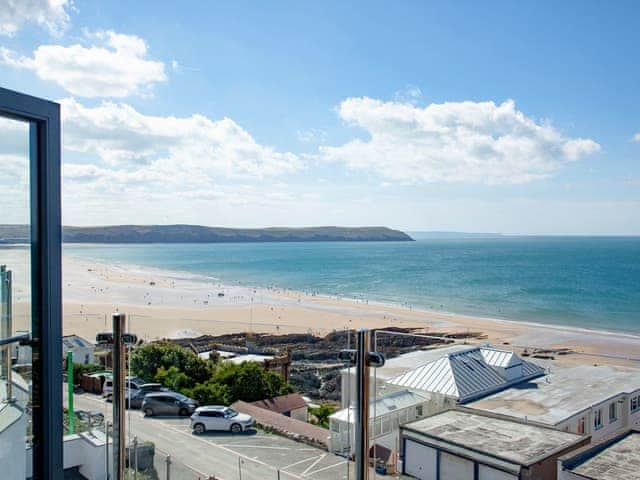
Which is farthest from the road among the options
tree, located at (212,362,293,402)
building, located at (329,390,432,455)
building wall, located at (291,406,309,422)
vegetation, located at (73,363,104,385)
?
building wall, located at (291,406,309,422)

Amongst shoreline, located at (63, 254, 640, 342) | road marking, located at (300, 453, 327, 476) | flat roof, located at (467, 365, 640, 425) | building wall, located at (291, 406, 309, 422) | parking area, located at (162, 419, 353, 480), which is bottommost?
shoreline, located at (63, 254, 640, 342)

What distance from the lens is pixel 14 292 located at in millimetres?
1240

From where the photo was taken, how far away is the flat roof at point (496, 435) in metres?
1.87

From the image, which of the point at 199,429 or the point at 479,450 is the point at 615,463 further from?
the point at 199,429

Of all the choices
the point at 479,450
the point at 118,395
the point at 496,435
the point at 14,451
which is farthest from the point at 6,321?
the point at 496,435

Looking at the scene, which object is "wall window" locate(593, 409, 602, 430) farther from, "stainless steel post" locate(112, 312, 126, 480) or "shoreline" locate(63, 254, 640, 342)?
"shoreline" locate(63, 254, 640, 342)

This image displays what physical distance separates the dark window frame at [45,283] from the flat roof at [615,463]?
1.69 m

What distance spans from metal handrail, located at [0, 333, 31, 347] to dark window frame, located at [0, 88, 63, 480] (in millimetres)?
15

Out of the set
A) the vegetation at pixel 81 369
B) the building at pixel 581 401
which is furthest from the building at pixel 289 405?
the vegetation at pixel 81 369

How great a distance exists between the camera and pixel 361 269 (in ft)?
187

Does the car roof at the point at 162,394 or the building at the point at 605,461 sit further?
the car roof at the point at 162,394

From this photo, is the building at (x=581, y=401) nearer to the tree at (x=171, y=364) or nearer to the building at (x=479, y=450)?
the building at (x=479, y=450)

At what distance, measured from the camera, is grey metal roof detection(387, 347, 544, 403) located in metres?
3.02

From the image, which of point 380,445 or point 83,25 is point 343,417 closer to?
point 380,445
